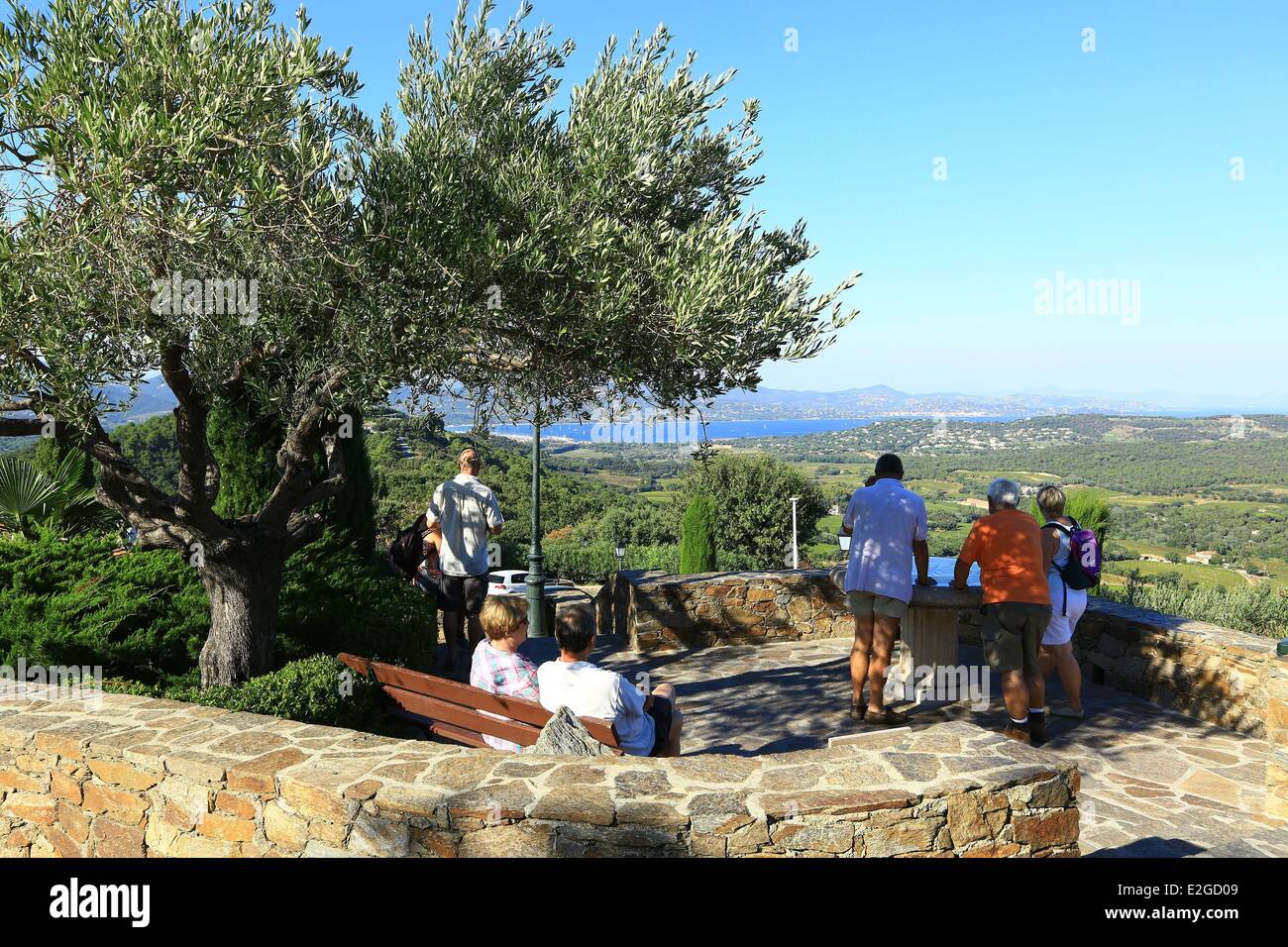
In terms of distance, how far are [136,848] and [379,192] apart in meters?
4.18

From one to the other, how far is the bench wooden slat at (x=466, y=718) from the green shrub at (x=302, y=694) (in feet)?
0.94

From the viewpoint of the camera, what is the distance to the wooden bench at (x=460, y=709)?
4.65 metres

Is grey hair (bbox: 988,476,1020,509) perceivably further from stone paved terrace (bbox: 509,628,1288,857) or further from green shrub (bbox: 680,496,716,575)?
green shrub (bbox: 680,496,716,575)

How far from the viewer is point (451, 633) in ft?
27.0

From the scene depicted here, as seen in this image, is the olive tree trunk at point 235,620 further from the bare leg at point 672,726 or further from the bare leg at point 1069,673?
the bare leg at point 1069,673

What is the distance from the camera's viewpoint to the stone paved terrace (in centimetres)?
495

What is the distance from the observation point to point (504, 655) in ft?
16.6

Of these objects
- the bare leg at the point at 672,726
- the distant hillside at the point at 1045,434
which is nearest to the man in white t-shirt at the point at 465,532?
the bare leg at the point at 672,726

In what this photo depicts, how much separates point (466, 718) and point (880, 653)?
135 inches

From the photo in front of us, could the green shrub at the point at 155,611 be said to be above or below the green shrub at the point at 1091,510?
below

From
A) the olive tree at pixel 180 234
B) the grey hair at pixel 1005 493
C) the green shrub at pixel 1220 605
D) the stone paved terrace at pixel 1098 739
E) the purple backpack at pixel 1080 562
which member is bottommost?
the green shrub at pixel 1220 605

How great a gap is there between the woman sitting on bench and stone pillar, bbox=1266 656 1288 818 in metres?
4.62

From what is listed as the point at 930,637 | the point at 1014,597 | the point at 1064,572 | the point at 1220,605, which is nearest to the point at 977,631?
the point at 930,637
